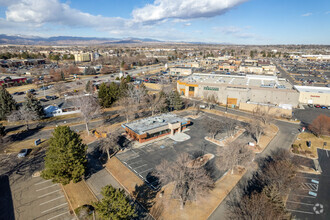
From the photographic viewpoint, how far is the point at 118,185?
27.0 m

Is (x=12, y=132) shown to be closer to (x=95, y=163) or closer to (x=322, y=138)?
(x=95, y=163)

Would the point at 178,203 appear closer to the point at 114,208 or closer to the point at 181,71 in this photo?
the point at 114,208

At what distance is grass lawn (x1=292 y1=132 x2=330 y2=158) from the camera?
35862 millimetres

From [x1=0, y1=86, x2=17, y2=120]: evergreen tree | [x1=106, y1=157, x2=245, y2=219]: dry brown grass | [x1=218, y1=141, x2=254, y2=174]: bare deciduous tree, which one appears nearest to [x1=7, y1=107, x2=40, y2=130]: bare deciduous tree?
[x1=0, y1=86, x2=17, y2=120]: evergreen tree

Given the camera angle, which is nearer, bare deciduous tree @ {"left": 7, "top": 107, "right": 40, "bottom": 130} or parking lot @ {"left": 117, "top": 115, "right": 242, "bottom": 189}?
parking lot @ {"left": 117, "top": 115, "right": 242, "bottom": 189}

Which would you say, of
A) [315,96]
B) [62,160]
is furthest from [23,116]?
[315,96]

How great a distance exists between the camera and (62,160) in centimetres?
2472

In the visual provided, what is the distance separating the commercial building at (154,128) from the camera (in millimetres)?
39344

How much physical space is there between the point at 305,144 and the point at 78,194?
45260mm

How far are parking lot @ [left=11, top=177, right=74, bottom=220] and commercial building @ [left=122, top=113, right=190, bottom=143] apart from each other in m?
17.2

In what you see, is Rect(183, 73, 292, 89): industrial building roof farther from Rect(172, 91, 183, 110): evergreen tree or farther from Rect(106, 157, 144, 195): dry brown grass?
Rect(106, 157, 144, 195): dry brown grass

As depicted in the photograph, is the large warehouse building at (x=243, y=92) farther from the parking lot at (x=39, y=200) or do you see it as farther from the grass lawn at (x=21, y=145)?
the parking lot at (x=39, y=200)

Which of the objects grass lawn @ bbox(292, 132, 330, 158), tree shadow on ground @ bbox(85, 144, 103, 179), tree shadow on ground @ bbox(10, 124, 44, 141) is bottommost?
tree shadow on ground @ bbox(85, 144, 103, 179)

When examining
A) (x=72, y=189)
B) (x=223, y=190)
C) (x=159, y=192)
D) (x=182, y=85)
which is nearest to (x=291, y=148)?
(x=223, y=190)
